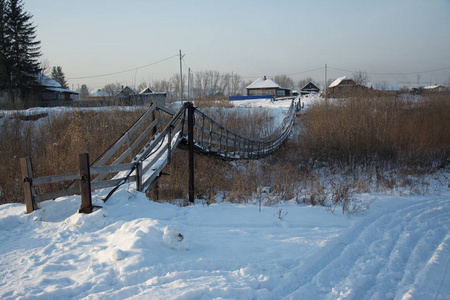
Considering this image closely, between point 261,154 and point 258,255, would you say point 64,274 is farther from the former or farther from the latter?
point 261,154

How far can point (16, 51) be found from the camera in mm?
27781

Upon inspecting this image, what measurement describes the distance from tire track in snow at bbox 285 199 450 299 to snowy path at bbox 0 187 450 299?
0.5 inches

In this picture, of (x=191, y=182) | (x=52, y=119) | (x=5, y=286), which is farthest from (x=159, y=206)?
(x=52, y=119)

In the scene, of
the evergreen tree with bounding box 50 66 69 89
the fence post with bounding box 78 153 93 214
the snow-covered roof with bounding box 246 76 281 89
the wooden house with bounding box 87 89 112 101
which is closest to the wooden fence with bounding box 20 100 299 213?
the fence post with bounding box 78 153 93 214

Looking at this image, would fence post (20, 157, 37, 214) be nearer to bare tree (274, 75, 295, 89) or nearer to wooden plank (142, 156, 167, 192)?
wooden plank (142, 156, 167, 192)

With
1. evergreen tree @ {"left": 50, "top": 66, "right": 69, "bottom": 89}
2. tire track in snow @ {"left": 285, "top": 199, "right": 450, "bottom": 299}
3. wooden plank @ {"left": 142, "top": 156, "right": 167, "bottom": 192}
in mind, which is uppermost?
evergreen tree @ {"left": 50, "top": 66, "right": 69, "bottom": 89}

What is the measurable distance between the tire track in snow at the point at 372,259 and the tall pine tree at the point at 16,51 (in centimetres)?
3165

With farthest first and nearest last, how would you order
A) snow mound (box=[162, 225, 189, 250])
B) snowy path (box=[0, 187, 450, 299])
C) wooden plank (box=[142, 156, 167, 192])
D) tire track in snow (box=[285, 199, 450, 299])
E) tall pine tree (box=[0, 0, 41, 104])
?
tall pine tree (box=[0, 0, 41, 104]), wooden plank (box=[142, 156, 167, 192]), snow mound (box=[162, 225, 189, 250]), tire track in snow (box=[285, 199, 450, 299]), snowy path (box=[0, 187, 450, 299])

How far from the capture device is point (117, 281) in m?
2.75

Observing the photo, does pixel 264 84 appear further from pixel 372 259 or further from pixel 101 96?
pixel 372 259

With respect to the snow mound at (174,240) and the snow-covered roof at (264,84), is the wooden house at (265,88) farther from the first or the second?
the snow mound at (174,240)

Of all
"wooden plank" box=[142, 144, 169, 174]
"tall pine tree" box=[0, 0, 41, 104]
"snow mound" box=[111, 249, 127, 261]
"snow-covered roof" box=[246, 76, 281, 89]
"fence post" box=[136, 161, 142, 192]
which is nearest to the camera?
"snow mound" box=[111, 249, 127, 261]

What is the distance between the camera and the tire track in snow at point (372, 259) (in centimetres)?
287

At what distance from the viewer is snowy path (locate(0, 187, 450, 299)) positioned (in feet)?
8.92
